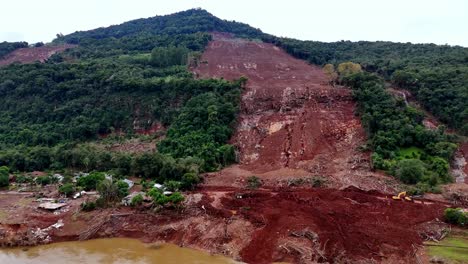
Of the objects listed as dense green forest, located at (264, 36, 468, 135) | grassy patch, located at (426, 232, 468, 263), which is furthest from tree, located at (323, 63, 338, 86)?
grassy patch, located at (426, 232, 468, 263)

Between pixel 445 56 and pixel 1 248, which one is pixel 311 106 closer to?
pixel 445 56

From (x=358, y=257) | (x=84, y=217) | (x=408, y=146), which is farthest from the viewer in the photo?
(x=408, y=146)

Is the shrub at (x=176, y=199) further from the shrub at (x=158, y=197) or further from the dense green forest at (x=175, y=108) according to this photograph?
the dense green forest at (x=175, y=108)

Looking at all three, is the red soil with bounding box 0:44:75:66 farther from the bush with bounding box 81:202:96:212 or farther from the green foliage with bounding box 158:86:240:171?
the bush with bounding box 81:202:96:212

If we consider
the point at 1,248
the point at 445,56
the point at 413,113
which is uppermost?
the point at 445,56

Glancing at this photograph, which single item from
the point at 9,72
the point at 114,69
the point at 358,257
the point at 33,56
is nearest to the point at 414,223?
the point at 358,257

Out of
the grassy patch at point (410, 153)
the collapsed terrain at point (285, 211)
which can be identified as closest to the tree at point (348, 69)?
the collapsed terrain at point (285, 211)

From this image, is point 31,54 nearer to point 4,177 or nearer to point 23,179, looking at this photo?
point 23,179
